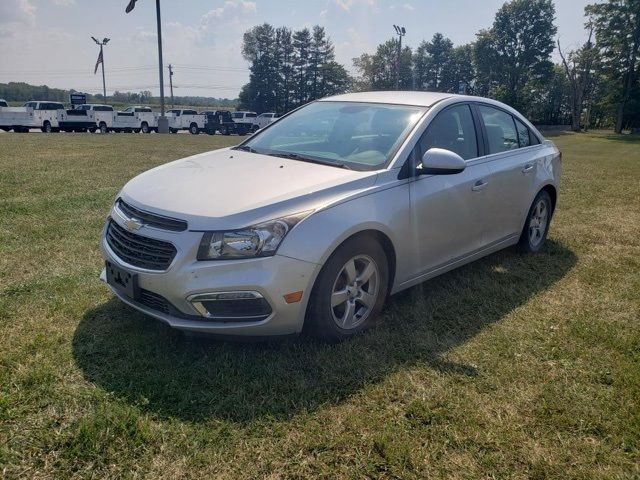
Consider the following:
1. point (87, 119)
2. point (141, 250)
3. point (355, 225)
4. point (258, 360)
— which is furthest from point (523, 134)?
point (87, 119)

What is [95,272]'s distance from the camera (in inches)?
169

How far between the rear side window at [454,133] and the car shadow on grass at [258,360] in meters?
1.21

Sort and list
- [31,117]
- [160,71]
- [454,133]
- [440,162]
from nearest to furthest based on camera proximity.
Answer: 1. [440,162]
2. [454,133]
3. [31,117]
4. [160,71]

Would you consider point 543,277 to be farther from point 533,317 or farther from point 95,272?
point 95,272

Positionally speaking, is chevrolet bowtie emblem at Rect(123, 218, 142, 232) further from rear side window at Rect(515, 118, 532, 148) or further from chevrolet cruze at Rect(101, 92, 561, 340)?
rear side window at Rect(515, 118, 532, 148)

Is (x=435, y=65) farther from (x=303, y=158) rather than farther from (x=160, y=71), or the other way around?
(x=303, y=158)

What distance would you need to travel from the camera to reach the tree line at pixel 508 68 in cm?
4566

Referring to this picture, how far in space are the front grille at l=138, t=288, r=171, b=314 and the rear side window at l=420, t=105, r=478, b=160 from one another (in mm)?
2068

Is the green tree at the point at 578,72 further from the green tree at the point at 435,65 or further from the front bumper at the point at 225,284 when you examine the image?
the front bumper at the point at 225,284

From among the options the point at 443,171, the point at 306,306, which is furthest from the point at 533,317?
the point at 306,306

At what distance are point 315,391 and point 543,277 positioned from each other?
2850 mm

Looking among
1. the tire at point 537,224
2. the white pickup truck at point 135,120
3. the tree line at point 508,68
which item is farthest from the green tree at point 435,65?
the tire at point 537,224

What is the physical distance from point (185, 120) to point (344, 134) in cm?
3548

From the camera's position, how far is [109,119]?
31984 millimetres
